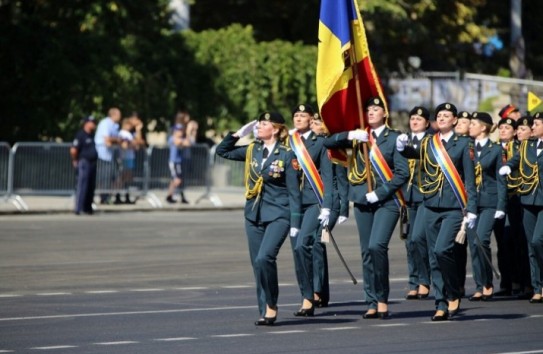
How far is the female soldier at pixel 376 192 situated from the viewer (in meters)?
14.1

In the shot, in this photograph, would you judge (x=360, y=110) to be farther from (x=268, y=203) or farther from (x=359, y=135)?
(x=268, y=203)

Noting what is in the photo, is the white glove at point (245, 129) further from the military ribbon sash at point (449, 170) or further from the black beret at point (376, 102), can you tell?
the military ribbon sash at point (449, 170)

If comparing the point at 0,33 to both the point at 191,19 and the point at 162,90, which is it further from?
the point at 191,19

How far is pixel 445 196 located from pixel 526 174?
2515mm

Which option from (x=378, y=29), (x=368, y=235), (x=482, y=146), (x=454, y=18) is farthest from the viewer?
(x=454, y=18)

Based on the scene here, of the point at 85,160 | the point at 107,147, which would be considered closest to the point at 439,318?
the point at 85,160

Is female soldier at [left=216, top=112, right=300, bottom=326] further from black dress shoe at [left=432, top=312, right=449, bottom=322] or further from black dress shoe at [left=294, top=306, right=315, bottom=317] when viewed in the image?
black dress shoe at [left=432, top=312, right=449, bottom=322]

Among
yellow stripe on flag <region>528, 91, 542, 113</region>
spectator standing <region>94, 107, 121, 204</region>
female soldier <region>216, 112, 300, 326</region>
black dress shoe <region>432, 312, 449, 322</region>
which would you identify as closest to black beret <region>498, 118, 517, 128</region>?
black dress shoe <region>432, 312, 449, 322</region>

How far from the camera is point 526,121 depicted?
17.0 metres

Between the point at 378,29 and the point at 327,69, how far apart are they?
26.2 meters

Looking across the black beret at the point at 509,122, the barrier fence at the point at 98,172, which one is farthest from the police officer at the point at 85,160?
the black beret at the point at 509,122

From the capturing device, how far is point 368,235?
14305mm

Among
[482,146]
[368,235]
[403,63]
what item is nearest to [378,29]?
[403,63]

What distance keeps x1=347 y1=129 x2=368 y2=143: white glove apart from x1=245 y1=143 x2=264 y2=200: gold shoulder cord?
34.9 inches
